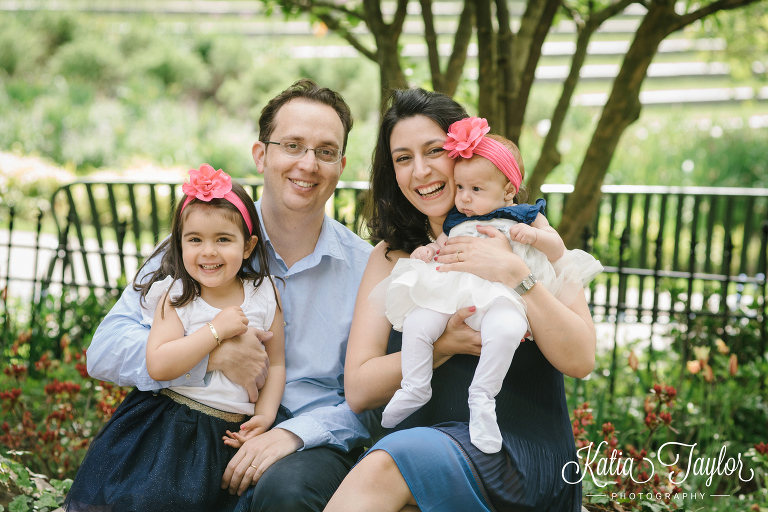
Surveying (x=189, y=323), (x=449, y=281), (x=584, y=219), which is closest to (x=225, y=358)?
(x=189, y=323)

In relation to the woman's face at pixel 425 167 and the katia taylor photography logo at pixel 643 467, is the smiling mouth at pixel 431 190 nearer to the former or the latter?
the woman's face at pixel 425 167

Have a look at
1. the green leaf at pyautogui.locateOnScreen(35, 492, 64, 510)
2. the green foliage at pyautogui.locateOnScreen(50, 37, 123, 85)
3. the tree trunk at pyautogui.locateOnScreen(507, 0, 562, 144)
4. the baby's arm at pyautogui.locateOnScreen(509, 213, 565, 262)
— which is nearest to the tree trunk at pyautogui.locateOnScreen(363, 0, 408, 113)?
the tree trunk at pyautogui.locateOnScreen(507, 0, 562, 144)

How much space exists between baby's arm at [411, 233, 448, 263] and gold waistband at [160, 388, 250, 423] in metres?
0.85

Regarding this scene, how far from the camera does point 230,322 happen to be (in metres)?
2.30

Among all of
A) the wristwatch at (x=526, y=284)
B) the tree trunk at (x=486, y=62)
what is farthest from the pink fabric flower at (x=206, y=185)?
the tree trunk at (x=486, y=62)

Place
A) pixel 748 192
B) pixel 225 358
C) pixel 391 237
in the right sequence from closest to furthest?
pixel 225 358, pixel 391 237, pixel 748 192

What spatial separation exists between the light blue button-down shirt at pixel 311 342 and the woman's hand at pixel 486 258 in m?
0.63

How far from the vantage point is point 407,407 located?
216cm

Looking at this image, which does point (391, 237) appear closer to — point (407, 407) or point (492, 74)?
point (407, 407)

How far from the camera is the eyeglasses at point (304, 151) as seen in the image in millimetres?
2650

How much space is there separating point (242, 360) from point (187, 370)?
0.19 m

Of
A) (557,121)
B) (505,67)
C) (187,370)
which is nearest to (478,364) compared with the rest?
(187,370)

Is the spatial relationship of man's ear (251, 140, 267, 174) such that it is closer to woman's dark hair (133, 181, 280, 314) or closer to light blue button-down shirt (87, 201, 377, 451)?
light blue button-down shirt (87, 201, 377, 451)

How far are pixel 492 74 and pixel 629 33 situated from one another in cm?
1816
